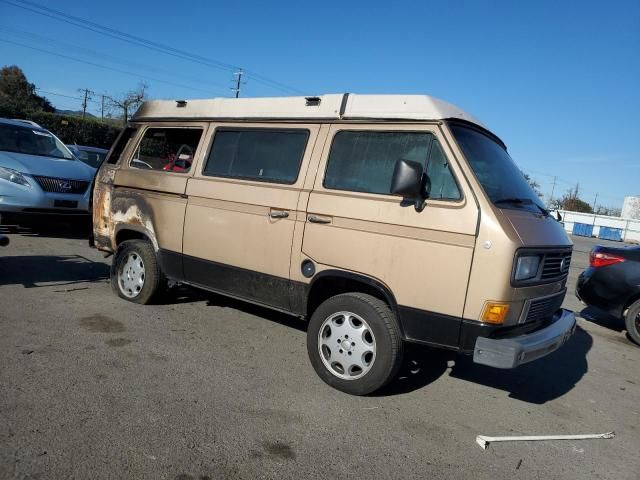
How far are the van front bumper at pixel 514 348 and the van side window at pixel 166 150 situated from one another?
3569 mm

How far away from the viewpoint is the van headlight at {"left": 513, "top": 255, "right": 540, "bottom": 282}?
3.53 m

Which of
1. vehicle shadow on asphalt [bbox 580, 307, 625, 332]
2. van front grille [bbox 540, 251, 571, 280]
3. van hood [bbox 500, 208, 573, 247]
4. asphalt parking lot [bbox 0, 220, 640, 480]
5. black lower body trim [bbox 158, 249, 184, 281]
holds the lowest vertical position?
asphalt parking lot [bbox 0, 220, 640, 480]

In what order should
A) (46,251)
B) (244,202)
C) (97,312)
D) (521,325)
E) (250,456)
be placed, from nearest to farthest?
1. (250,456)
2. (521,325)
3. (244,202)
4. (97,312)
5. (46,251)

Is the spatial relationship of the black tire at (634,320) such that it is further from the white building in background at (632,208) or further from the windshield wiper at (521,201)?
the white building in background at (632,208)

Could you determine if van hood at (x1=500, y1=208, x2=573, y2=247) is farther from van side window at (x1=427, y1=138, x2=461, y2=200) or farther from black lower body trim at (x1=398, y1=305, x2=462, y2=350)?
Result: black lower body trim at (x1=398, y1=305, x2=462, y2=350)

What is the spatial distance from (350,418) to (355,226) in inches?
57.2

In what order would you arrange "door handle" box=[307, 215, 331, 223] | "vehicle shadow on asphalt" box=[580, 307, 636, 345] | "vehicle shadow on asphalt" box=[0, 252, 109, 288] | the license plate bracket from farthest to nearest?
the license plate bracket < "vehicle shadow on asphalt" box=[580, 307, 636, 345] < "vehicle shadow on asphalt" box=[0, 252, 109, 288] < "door handle" box=[307, 215, 331, 223]

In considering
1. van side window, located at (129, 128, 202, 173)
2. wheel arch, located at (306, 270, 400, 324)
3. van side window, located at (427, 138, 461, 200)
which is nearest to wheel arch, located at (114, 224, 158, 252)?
van side window, located at (129, 128, 202, 173)

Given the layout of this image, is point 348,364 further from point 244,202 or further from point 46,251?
point 46,251

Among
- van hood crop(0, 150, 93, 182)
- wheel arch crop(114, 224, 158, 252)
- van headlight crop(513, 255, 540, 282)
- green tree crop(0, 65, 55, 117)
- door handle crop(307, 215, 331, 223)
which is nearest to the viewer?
van headlight crop(513, 255, 540, 282)

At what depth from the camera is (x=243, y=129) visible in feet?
16.2

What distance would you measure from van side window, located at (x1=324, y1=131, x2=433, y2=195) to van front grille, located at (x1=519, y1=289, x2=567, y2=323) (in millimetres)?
1350

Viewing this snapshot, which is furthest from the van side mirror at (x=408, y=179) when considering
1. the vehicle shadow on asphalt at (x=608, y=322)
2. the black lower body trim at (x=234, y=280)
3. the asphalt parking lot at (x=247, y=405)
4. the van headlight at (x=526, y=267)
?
the vehicle shadow on asphalt at (x=608, y=322)

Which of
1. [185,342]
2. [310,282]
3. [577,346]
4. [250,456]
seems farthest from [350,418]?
[577,346]
